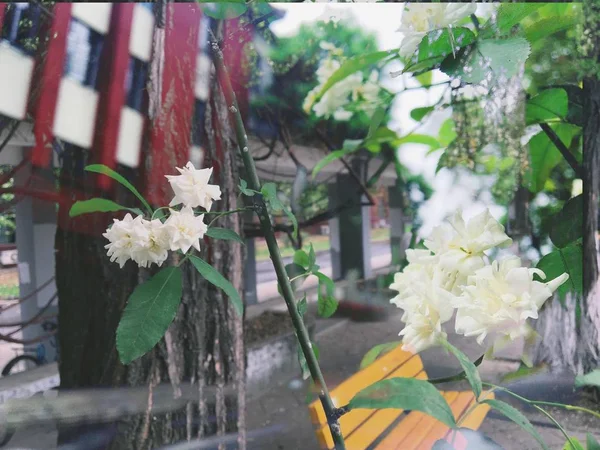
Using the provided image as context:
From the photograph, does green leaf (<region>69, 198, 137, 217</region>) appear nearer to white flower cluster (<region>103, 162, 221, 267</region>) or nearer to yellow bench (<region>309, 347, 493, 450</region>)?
white flower cluster (<region>103, 162, 221, 267</region>)

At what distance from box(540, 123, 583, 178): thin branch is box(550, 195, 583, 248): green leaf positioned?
0.14ft

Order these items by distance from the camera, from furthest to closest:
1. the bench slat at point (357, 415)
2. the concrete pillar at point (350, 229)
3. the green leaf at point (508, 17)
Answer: the concrete pillar at point (350, 229)
the bench slat at point (357, 415)
the green leaf at point (508, 17)

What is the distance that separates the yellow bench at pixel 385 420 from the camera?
1.85 ft

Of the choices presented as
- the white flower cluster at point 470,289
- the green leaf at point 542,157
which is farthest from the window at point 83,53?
the green leaf at point 542,157

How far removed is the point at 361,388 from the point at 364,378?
83 millimetres

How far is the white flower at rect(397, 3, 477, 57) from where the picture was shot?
1.52 ft

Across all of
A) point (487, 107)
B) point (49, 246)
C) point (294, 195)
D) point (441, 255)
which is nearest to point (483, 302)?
point (441, 255)

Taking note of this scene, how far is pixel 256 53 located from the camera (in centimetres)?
82

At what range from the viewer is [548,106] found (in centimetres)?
70

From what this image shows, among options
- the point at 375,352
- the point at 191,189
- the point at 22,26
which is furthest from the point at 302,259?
the point at 22,26

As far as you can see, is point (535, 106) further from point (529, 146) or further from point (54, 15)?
point (54, 15)

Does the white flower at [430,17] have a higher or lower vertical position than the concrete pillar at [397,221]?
higher

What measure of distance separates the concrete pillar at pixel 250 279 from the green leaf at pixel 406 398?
0.45 meters

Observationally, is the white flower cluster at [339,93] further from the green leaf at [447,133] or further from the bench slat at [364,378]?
the bench slat at [364,378]
